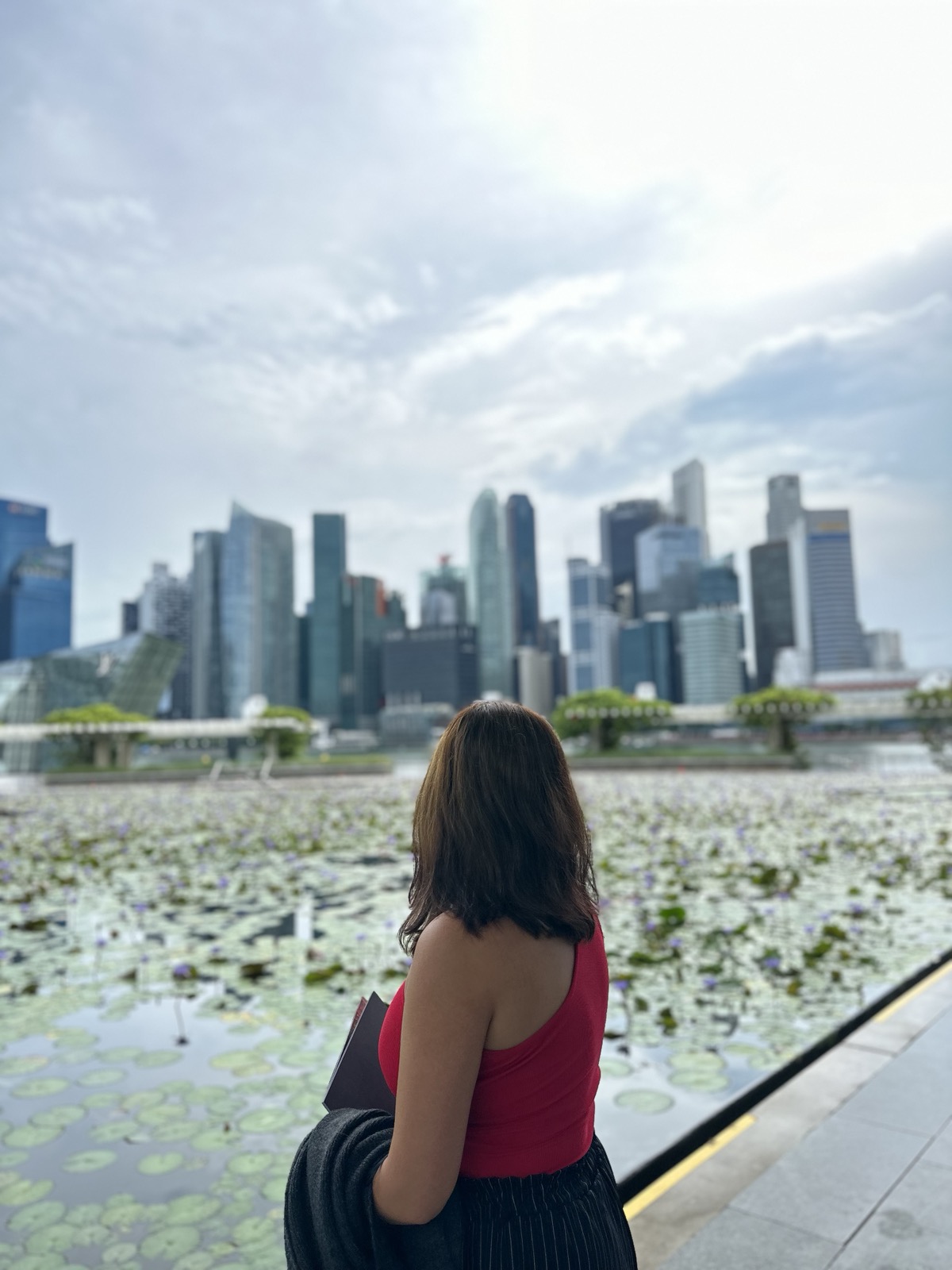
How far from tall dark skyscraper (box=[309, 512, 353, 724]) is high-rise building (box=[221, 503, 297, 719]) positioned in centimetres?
498

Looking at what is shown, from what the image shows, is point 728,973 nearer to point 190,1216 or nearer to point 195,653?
point 190,1216

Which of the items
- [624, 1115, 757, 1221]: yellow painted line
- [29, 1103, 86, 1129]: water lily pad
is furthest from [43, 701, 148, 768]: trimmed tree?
[624, 1115, 757, 1221]: yellow painted line

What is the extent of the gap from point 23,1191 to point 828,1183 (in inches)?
88.8

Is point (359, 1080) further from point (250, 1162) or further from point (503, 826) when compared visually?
point (250, 1162)

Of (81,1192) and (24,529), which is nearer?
(81,1192)

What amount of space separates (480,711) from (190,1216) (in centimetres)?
204

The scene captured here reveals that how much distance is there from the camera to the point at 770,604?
536 feet

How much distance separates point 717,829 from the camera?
1024cm

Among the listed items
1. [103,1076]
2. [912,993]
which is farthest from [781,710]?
[103,1076]

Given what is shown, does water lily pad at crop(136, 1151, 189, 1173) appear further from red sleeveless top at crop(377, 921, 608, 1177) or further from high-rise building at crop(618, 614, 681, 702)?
high-rise building at crop(618, 614, 681, 702)

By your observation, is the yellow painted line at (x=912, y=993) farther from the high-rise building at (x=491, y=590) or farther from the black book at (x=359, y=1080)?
the high-rise building at (x=491, y=590)

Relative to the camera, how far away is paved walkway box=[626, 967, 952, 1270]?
204cm

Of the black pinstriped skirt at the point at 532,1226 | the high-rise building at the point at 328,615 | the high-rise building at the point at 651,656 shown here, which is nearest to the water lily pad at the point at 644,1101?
the black pinstriped skirt at the point at 532,1226

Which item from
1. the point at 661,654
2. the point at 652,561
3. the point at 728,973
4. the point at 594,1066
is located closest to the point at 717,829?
the point at 728,973
